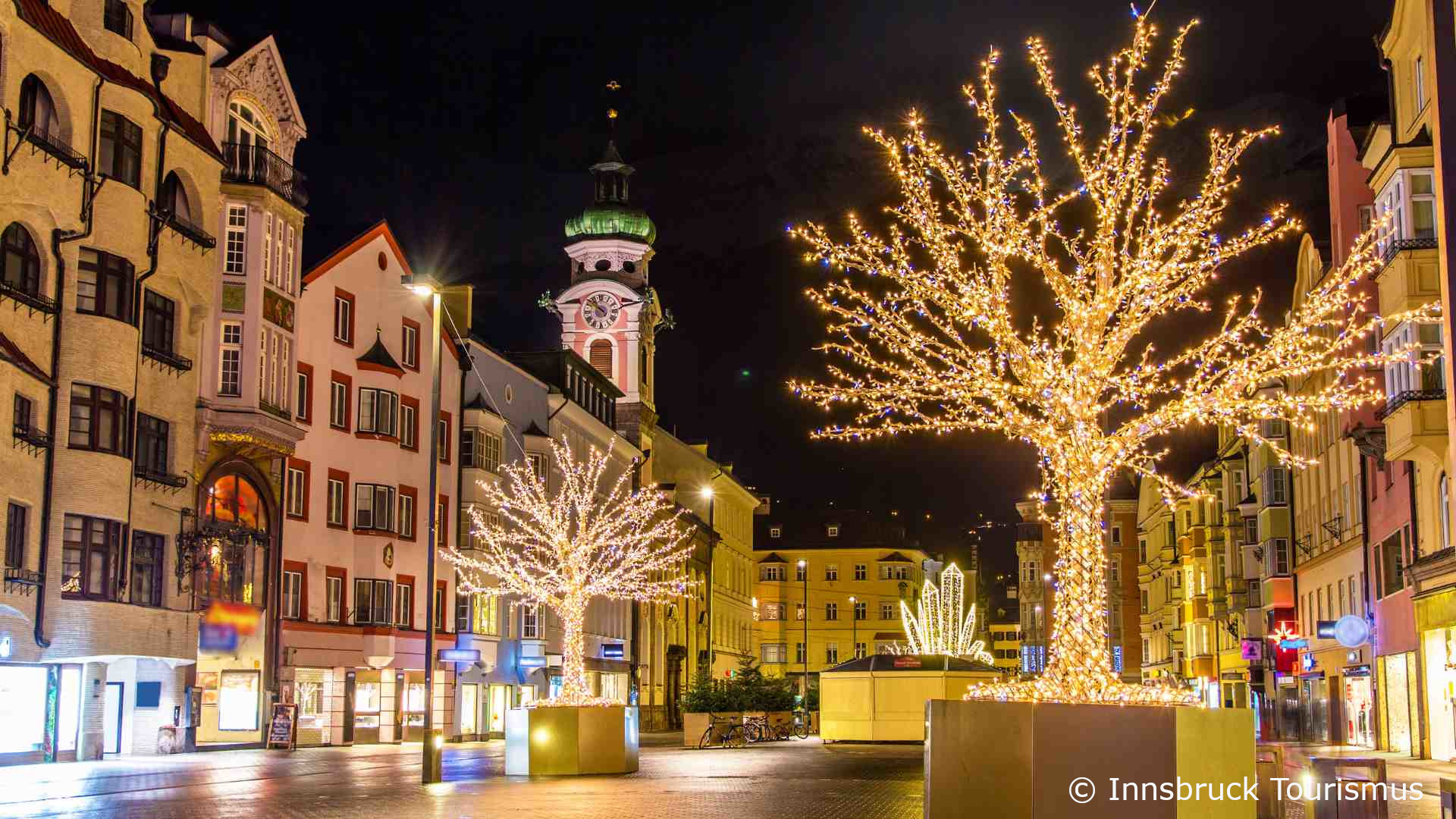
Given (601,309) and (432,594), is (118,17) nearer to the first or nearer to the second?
(432,594)

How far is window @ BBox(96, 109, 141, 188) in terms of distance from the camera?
37.3 metres

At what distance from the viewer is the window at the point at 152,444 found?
39.2 m

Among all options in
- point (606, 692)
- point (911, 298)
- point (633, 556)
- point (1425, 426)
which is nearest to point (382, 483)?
point (633, 556)

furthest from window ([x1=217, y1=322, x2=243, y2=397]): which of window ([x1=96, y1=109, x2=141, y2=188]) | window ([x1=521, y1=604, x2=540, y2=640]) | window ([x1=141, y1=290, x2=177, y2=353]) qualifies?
window ([x1=521, y1=604, x2=540, y2=640])

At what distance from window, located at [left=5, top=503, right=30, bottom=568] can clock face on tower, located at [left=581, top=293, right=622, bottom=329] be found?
53.9m

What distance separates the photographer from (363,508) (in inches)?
2021

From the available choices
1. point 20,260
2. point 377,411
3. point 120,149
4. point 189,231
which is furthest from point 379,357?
point 20,260

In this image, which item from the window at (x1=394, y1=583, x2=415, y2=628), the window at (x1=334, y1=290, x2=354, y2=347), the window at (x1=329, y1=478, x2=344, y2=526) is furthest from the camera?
the window at (x1=394, y1=583, x2=415, y2=628)

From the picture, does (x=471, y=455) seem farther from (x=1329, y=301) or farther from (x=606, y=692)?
(x=1329, y=301)

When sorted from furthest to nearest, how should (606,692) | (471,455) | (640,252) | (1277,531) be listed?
(640,252) → (606,692) → (1277,531) → (471,455)

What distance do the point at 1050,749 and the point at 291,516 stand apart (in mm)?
36835

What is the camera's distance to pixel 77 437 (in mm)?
36281

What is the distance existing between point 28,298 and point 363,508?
58.8 ft

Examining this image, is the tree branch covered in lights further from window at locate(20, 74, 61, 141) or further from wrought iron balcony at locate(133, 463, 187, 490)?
window at locate(20, 74, 61, 141)
